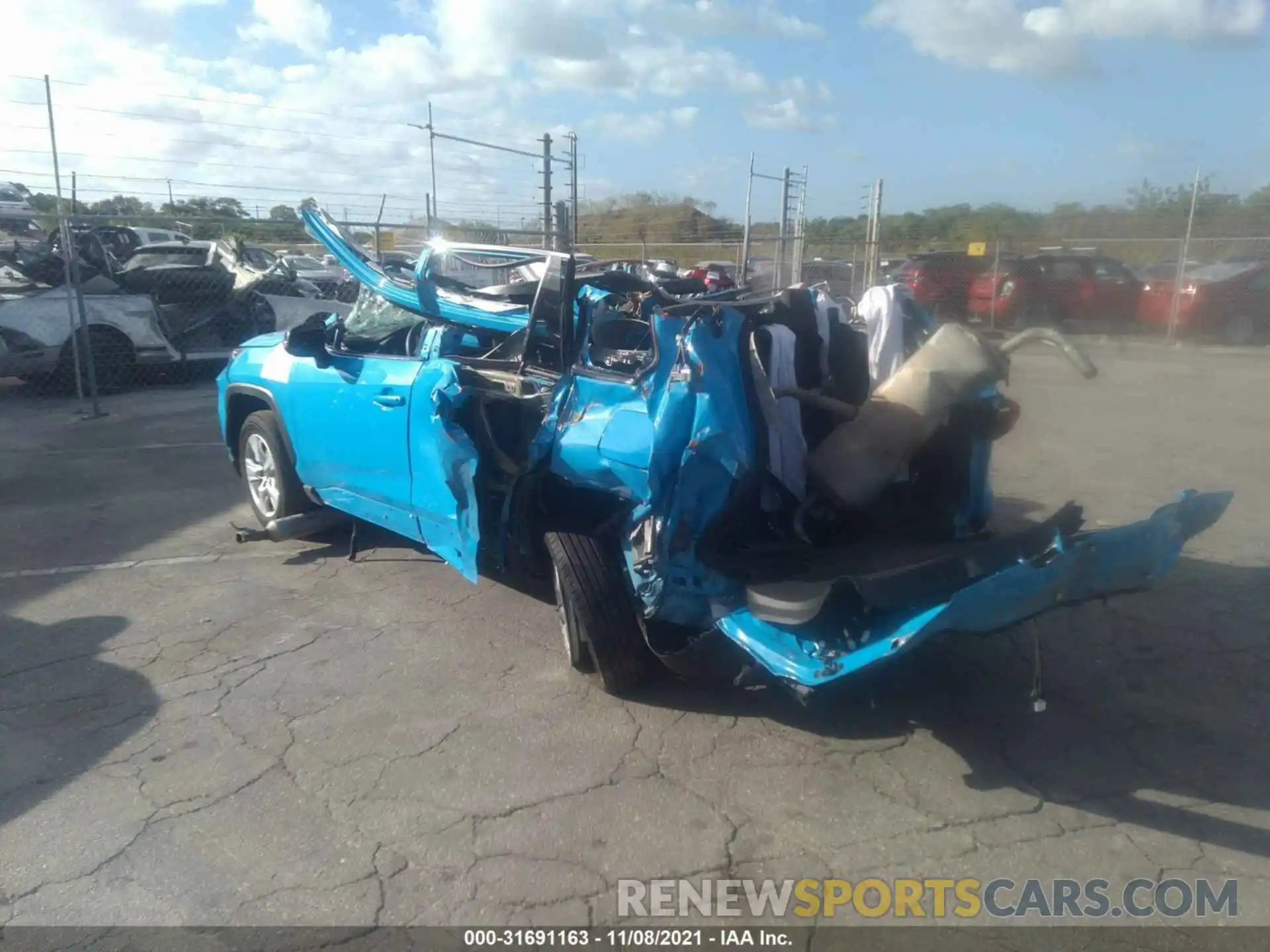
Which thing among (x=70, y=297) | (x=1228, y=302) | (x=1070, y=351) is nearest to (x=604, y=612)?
(x=1070, y=351)

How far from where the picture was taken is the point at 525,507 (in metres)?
4.30

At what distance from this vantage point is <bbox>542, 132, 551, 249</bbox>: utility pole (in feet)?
48.5

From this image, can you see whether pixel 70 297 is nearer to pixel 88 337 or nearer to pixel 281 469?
pixel 88 337

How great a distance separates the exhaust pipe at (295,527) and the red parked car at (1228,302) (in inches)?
624

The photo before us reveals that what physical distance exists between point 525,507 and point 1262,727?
306 cm

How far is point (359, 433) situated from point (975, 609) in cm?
337

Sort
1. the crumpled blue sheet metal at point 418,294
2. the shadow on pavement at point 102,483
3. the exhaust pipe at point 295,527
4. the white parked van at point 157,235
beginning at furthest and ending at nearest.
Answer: the white parked van at point 157,235
the shadow on pavement at point 102,483
the exhaust pipe at point 295,527
the crumpled blue sheet metal at point 418,294

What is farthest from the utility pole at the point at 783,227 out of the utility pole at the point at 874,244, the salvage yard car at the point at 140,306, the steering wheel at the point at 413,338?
the steering wheel at the point at 413,338

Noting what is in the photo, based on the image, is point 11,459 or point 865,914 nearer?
point 865,914

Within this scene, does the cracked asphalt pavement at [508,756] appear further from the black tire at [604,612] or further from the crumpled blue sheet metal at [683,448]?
the crumpled blue sheet metal at [683,448]

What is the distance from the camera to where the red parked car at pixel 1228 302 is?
16.6 m

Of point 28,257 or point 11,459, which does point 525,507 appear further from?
point 28,257

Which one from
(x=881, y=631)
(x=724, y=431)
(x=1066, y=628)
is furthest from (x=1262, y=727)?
(x=724, y=431)

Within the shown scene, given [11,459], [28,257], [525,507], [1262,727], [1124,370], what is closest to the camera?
[1262,727]
